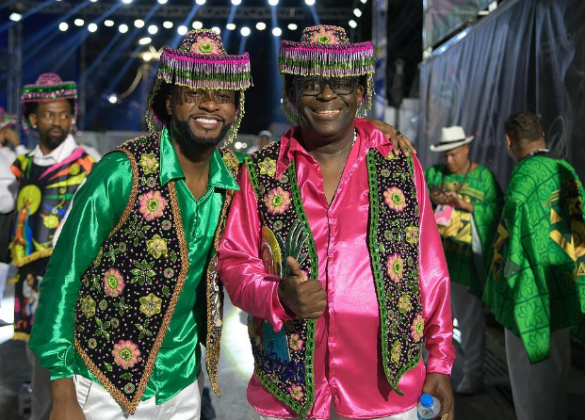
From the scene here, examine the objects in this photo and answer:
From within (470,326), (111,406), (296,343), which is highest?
(296,343)

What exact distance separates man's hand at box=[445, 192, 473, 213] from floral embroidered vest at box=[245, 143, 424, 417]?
2.71m

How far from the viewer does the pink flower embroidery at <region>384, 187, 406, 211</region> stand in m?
2.02

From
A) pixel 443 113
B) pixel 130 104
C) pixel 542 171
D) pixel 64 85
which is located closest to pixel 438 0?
pixel 443 113

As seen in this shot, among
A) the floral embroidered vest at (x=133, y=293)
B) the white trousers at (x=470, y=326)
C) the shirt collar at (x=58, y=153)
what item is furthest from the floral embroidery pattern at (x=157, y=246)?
the white trousers at (x=470, y=326)

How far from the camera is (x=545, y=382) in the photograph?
3.68 metres

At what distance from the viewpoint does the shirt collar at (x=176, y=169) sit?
2094 millimetres

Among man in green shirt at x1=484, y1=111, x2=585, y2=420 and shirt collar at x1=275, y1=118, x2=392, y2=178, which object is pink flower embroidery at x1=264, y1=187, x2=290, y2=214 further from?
man in green shirt at x1=484, y1=111, x2=585, y2=420

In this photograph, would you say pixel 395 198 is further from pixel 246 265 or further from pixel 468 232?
pixel 468 232

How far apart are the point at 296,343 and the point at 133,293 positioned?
1.85 feet

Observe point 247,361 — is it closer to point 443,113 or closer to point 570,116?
point 570,116

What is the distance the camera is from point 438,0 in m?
9.11

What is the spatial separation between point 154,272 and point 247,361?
3494 mm

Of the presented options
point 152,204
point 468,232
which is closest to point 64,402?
point 152,204

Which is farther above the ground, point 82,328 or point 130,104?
point 130,104
